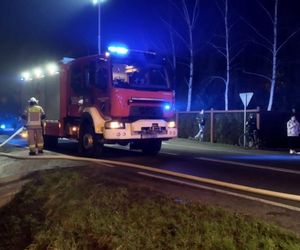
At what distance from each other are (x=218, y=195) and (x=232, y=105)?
23.3m

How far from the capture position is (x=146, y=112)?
495 inches

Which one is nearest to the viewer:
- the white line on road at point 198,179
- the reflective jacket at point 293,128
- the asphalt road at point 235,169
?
the white line on road at point 198,179

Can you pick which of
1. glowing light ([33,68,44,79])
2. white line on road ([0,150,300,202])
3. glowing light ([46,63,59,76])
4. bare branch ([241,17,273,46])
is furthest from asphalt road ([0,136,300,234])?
bare branch ([241,17,273,46])

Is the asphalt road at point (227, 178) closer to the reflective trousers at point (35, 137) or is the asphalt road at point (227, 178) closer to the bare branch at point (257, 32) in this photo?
the reflective trousers at point (35, 137)

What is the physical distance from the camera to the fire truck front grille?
40.4 ft

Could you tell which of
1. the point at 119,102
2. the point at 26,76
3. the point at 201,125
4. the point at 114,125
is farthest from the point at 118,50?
the point at 201,125

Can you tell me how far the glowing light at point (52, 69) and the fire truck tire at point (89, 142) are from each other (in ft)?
9.85

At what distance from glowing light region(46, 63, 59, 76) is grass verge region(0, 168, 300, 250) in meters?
6.30

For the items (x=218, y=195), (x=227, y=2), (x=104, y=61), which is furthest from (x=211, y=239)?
(x=227, y=2)

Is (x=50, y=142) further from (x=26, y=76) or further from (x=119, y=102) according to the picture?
(x=119, y=102)

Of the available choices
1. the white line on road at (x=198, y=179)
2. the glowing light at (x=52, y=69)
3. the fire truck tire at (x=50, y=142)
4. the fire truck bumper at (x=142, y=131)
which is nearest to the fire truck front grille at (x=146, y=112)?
the fire truck bumper at (x=142, y=131)

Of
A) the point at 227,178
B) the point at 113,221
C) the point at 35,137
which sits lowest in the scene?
the point at 113,221

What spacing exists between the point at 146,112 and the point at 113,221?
626 cm

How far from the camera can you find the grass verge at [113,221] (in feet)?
17.5
